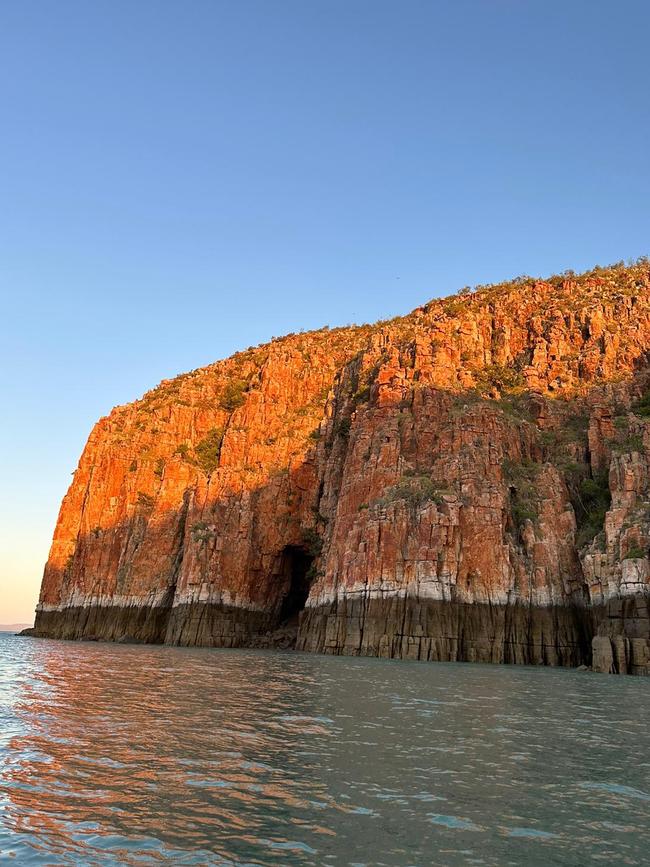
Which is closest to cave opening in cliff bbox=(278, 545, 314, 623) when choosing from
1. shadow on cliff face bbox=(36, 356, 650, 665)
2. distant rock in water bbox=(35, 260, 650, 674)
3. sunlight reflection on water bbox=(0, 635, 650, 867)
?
shadow on cliff face bbox=(36, 356, 650, 665)

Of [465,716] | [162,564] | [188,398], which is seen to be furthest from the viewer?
[188,398]

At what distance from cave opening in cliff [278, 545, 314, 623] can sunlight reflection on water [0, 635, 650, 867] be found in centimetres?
5609

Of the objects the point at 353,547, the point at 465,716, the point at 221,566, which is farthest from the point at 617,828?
the point at 221,566

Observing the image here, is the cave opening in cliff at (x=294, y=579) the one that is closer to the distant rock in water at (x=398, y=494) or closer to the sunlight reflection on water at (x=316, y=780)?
the distant rock in water at (x=398, y=494)

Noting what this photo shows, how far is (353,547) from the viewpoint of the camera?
201 ft

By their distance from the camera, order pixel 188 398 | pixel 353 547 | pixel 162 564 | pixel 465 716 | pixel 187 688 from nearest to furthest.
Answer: pixel 465 716 → pixel 187 688 → pixel 353 547 → pixel 162 564 → pixel 188 398

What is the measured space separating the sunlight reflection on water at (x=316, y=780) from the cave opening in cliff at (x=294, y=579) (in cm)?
5609

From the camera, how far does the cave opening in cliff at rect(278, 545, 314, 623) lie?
79875 mm

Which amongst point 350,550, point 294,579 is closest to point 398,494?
point 350,550

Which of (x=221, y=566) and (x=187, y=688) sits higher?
(x=221, y=566)

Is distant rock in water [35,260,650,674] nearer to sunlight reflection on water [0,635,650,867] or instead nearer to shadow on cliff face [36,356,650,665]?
shadow on cliff face [36,356,650,665]

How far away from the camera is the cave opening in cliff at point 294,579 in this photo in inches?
3145

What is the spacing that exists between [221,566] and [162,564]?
986 cm

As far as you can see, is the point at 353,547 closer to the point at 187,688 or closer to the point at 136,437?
the point at 187,688
